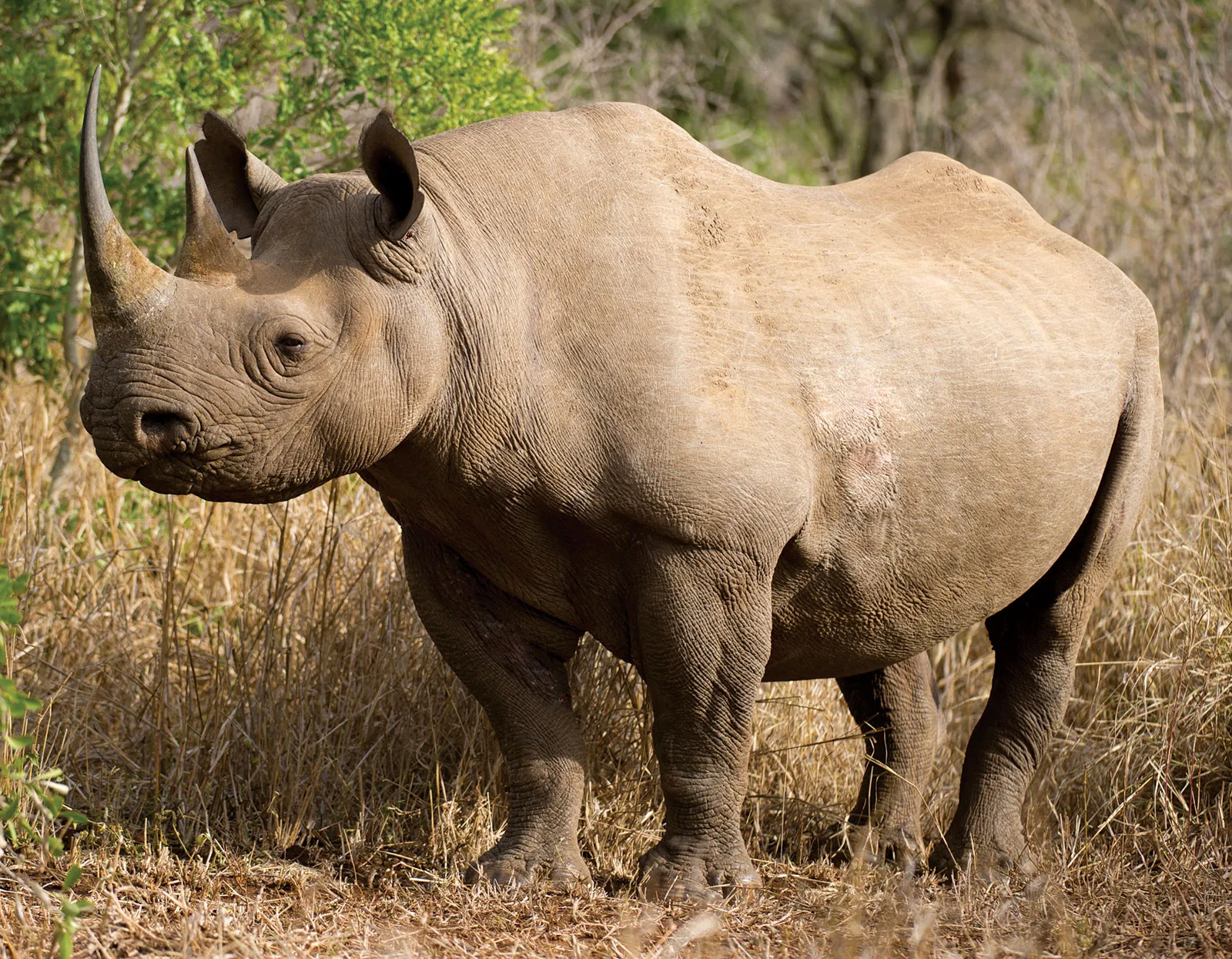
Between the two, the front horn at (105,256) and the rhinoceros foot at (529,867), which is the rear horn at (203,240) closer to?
the front horn at (105,256)

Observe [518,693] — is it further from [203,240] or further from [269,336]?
[203,240]

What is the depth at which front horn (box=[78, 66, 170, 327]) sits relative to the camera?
304 centimetres

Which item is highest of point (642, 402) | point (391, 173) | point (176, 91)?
point (176, 91)

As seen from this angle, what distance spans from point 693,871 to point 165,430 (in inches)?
66.0

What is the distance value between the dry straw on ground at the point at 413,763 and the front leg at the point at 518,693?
125mm

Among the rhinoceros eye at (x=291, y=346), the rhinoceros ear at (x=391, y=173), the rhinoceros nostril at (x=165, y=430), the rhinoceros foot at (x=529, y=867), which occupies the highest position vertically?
the rhinoceros ear at (x=391, y=173)

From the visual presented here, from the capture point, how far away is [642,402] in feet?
11.1

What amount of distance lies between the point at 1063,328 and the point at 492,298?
1586 mm

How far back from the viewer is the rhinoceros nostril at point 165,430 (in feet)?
10.3

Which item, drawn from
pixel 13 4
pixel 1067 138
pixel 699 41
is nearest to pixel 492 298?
pixel 13 4

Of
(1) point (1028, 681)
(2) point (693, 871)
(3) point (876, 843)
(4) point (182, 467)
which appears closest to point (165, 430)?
(4) point (182, 467)

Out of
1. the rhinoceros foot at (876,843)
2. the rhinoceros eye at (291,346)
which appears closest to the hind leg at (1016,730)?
the rhinoceros foot at (876,843)

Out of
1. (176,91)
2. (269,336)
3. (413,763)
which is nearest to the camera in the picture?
(269,336)

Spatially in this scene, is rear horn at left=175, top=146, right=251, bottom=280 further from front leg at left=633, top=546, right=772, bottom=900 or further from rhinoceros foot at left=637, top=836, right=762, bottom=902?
rhinoceros foot at left=637, top=836, right=762, bottom=902
